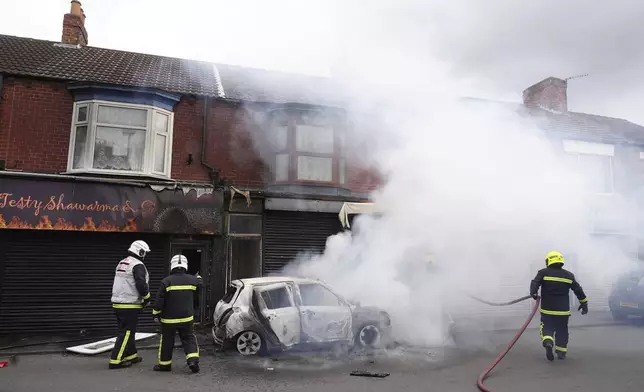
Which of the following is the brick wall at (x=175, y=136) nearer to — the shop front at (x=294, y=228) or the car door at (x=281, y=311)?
the shop front at (x=294, y=228)

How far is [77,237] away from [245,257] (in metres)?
3.71

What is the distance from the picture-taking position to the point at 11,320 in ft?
29.8

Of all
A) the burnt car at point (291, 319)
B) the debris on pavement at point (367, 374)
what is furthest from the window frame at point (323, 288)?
the debris on pavement at point (367, 374)

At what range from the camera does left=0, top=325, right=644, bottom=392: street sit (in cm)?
543

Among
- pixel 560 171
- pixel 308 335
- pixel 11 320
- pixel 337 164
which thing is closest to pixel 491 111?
pixel 560 171

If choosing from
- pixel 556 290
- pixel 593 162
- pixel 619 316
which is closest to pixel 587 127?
pixel 593 162

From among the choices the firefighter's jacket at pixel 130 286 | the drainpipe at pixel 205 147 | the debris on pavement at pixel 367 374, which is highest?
the drainpipe at pixel 205 147

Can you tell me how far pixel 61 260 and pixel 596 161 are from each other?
14989 millimetres

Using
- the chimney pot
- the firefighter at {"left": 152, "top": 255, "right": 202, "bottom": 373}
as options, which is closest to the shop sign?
the firefighter at {"left": 152, "top": 255, "right": 202, "bottom": 373}

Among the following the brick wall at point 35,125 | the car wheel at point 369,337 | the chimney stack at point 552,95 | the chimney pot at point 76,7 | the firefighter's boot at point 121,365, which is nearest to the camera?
the firefighter's boot at point 121,365

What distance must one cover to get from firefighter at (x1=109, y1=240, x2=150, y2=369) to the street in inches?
10.2

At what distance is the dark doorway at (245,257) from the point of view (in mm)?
10508

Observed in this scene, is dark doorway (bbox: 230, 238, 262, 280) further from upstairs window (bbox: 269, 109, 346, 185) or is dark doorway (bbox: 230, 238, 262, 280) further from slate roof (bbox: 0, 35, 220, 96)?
slate roof (bbox: 0, 35, 220, 96)

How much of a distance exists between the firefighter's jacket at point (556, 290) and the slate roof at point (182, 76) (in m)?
6.35
